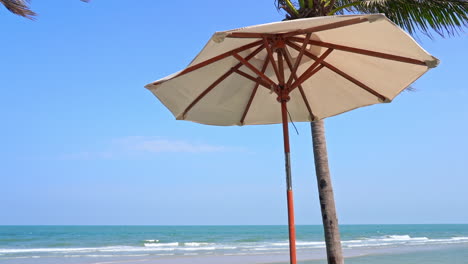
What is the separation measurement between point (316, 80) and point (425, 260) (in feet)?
47.9

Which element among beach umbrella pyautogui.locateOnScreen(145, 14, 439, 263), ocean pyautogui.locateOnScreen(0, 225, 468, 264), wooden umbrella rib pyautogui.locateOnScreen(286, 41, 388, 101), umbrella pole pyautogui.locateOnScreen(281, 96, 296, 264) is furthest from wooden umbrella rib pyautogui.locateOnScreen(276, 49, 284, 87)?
ocean pyautogui.locateOnScreen(0, 225, 468, 264)

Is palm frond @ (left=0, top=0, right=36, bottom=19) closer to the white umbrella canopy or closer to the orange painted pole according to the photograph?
the white umbrella canopy

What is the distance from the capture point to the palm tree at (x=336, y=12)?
6.54m

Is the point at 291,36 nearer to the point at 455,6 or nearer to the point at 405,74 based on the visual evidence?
the point at 405,74

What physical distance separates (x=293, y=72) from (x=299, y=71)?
69cm

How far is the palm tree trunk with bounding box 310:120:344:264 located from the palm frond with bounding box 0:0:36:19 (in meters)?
3.76

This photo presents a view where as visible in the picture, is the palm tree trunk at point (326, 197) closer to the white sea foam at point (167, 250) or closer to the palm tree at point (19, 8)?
the palm tree at point (19, 8)

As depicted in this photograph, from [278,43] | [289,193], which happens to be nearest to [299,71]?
[278,43]

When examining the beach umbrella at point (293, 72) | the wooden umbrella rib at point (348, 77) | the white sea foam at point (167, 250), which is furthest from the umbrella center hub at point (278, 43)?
the white sea foam at point (167, 250)

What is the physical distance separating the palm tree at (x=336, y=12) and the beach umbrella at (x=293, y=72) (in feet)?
6.75

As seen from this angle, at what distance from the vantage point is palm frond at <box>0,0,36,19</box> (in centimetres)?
618

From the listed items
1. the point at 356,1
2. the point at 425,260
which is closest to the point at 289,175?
the point at 356,1

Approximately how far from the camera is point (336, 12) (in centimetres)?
760

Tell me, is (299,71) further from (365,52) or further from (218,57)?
(218,57)
